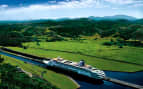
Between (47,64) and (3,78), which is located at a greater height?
(3,78)

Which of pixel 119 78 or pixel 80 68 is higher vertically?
pixel 80 68

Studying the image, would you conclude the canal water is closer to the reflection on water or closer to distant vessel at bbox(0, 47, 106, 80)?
the reflection on water

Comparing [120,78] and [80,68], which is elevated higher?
[80,68]

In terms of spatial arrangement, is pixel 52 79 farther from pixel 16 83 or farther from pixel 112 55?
pixel 112 55

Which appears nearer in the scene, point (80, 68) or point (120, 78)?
point (120, 78)

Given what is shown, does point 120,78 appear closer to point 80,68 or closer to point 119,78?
point 119,78

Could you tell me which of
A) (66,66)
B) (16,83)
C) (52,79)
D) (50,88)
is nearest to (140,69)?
(66,66)

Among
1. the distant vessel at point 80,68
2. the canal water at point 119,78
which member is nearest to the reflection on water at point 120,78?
the canal water at point 119,78

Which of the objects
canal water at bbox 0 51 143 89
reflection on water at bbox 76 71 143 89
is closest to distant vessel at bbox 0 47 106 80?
canal water at bbox 0 51 143 89

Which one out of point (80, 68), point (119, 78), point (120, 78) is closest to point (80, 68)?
point (80, 68)

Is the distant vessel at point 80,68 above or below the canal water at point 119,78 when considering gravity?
above

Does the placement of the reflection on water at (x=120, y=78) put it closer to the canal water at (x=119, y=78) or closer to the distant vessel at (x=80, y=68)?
the canal water at (x=119, y=78)
